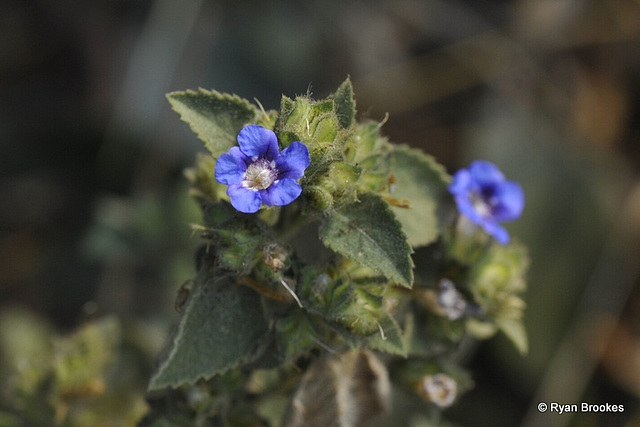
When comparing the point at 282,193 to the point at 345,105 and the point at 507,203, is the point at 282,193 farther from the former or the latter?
the point at 507,203

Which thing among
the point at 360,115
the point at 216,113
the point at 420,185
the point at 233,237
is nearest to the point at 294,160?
the point at 233,237

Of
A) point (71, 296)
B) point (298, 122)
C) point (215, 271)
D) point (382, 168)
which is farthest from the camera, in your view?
point (71, 296)

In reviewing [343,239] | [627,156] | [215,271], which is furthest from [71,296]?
[627,156]

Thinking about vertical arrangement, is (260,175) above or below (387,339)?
above

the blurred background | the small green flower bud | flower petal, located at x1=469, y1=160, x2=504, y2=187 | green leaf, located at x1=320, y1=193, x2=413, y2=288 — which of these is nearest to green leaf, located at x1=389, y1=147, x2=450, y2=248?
flower petal, located at x1=469, y1=160, x2=504, y2=187

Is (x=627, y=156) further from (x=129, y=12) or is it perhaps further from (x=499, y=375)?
(x=129, y=12)
